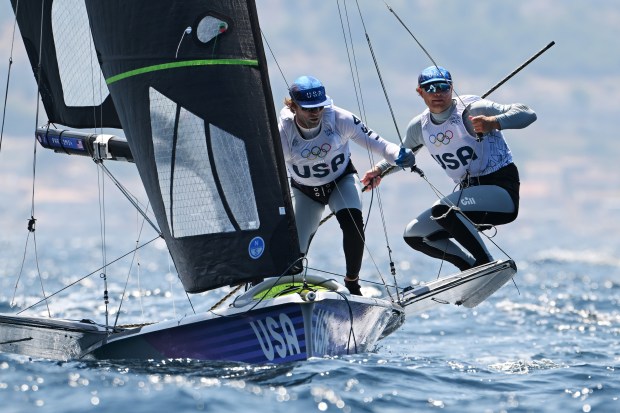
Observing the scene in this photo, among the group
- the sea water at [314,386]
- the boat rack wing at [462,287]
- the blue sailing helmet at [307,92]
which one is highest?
the blue sailing helmet at [307,92]

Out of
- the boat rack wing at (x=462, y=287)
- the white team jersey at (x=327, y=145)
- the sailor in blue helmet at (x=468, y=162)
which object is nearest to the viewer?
the boat rack wing at (x=462, y=287)

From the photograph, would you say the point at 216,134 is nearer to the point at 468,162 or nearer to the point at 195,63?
the point at 195,63

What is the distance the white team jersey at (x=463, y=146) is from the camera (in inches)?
323

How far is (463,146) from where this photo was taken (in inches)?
324

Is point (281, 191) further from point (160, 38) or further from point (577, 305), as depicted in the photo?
point (577, 305)

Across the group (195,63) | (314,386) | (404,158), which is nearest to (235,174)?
(195,63)

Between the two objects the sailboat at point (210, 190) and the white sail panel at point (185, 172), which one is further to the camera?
the white sail panel at point (185, 172)

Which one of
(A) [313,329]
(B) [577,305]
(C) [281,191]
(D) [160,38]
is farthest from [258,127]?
(B) [577,305]

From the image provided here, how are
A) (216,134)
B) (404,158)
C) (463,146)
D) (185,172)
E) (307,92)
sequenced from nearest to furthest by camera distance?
(216,134) → (185,172) → (307,92) → (404,158) → (463,146)

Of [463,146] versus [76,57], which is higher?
[76,57]

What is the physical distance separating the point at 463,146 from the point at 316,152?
3.75 ft

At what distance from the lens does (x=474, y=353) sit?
1125cm

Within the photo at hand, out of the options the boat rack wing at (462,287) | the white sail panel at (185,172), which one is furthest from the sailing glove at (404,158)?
the white sail panel at (185,172)

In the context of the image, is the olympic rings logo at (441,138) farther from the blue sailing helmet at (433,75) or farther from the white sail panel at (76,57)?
the white sail panel at (76,57)
